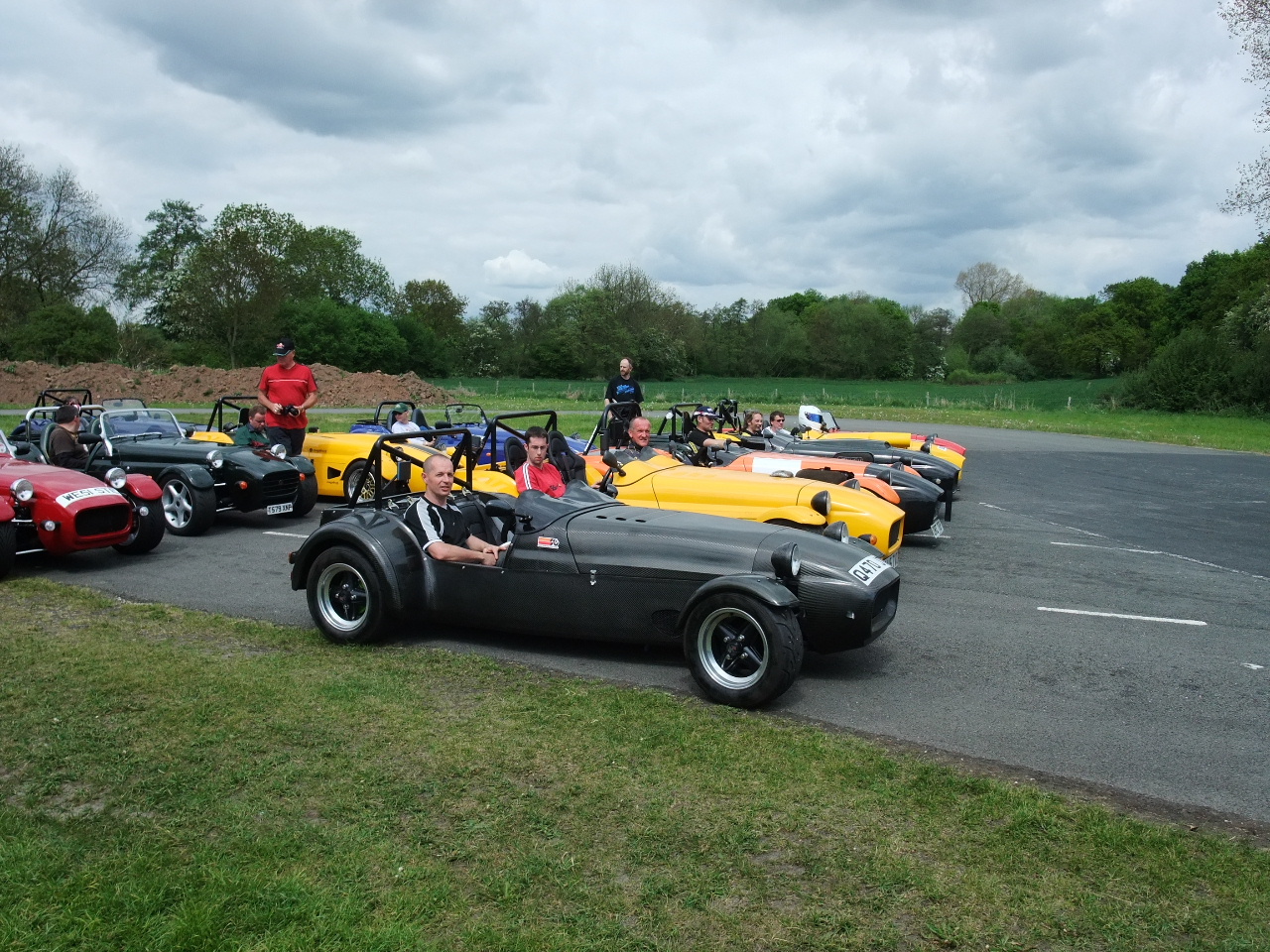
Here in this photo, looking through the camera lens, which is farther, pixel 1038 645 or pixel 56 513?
pixel 56 513

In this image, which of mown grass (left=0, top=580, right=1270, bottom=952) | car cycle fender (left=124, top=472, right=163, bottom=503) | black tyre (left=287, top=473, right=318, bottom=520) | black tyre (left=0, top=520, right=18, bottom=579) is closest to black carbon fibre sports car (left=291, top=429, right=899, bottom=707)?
mown grass (left=0, top=580, right=1270, bottom=952)

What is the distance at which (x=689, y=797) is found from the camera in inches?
167

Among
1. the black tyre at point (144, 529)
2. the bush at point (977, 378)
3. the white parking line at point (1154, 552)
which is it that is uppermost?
the bush at point (977, 378)

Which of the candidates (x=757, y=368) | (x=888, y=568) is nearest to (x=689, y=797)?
(x=888, y=568)

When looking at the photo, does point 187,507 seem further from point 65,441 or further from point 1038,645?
point 1038,645

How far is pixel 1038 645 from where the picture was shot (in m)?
6.99

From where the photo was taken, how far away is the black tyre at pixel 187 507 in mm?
10812

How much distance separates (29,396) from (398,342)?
2885 centimetres

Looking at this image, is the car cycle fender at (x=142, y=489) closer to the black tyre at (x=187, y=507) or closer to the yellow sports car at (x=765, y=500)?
the black tyre at (x=187, y=507)

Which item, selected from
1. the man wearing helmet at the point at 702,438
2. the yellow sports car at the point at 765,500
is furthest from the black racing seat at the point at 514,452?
the yellow sports car at the point at 765,500

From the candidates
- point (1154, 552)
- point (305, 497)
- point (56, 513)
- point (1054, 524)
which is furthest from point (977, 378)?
point (56, 513)

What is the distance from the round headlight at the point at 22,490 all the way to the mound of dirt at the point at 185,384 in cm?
3571

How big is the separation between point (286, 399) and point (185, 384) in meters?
38.7

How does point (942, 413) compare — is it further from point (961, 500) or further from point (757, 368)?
point (757, 368)
